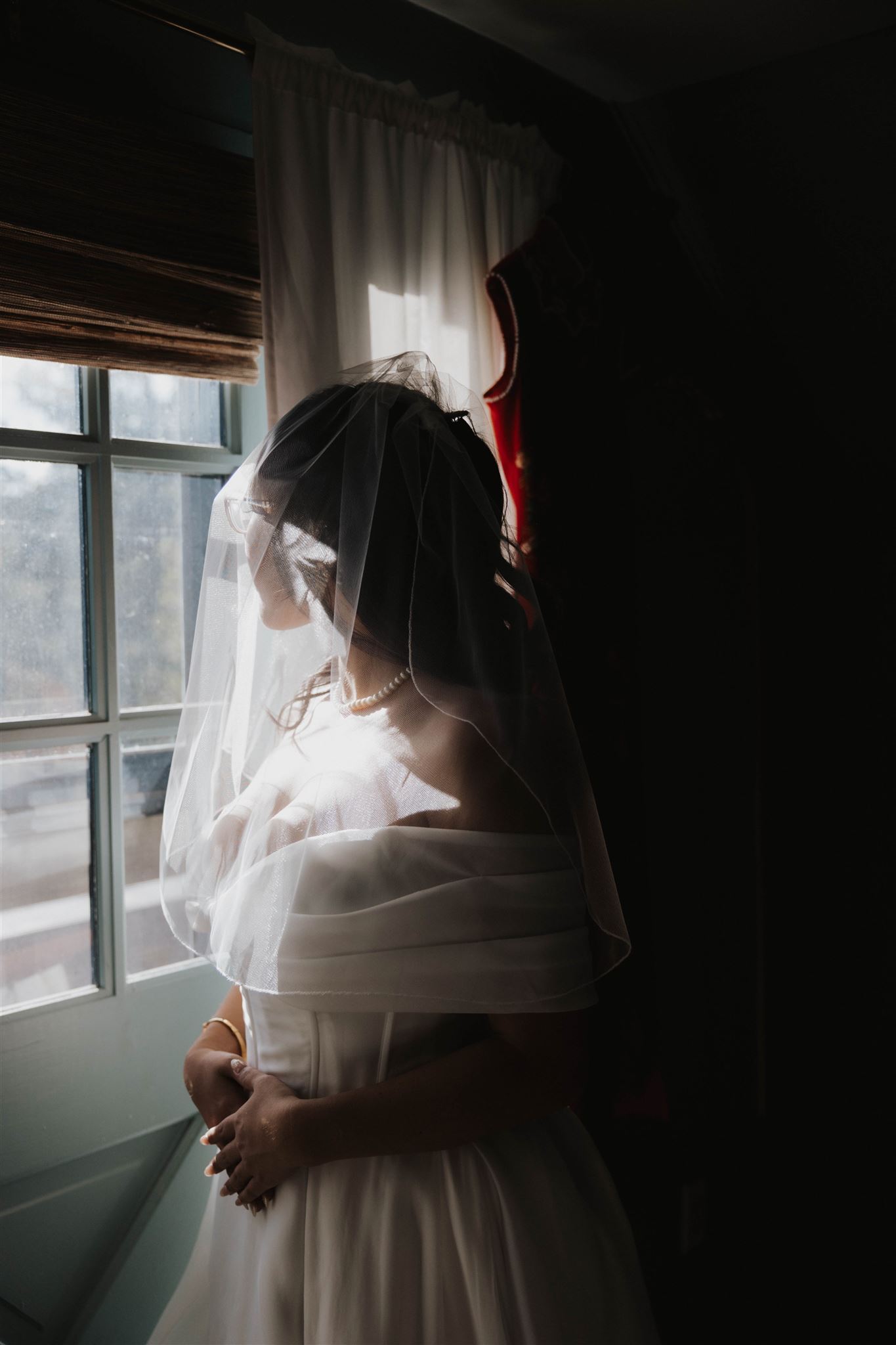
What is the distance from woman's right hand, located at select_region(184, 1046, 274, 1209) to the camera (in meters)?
1.15

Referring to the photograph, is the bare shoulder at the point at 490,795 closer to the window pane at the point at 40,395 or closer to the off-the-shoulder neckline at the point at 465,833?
the off-the-shoulder neckline at the point at 465,833

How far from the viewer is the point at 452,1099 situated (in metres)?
1.04

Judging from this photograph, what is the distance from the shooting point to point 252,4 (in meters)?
1.46

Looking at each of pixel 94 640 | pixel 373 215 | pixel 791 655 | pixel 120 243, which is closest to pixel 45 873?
pixel 94 640

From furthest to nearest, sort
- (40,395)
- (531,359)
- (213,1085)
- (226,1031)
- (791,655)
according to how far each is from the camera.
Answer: (791,655), (531,359), (40,395), (226,1031), (213,1085)

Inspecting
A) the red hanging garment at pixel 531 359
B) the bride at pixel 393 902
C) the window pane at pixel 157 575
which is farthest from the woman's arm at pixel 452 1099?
the red hanging garment at pixel 531 359

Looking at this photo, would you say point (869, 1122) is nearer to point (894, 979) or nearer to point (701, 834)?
point (894, 979)

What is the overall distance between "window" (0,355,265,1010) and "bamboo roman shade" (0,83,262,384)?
0.42ft

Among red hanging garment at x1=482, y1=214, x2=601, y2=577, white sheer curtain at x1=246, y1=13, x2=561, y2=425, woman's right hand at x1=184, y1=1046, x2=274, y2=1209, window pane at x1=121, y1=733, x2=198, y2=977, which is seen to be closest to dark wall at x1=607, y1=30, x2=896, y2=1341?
red hanging garment at x1=482, y1=214, x2=601, y2=577

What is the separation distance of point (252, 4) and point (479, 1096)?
60.0 inches

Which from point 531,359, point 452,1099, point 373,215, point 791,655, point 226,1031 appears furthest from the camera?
point 791,655

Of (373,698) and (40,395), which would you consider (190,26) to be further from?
(373,698)

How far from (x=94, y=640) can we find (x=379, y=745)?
1.85 ft

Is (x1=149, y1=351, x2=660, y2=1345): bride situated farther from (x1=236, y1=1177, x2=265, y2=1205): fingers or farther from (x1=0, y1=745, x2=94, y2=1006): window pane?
(x1=0, y1=745, x2=94, y2=1006): window pane
